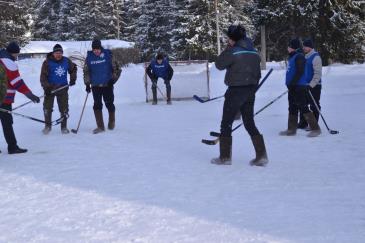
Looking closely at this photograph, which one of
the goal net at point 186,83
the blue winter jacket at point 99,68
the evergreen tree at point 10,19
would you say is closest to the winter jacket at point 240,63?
the blue winter jacket at point 99,68

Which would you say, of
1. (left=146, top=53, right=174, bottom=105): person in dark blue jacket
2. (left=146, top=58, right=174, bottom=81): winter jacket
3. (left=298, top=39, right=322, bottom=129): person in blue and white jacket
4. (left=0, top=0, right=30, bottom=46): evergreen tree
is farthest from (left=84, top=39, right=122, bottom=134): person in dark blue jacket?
(left=0, top=0, right=30, bottom=46): evergreen tree

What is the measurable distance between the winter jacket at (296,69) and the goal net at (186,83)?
336 inches

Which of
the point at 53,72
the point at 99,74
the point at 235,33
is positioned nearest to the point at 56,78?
the point at 53,72

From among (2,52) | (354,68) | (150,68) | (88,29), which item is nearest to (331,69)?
(354,68)

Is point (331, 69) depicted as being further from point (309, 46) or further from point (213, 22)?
point (213, 22)

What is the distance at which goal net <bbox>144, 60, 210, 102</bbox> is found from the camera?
17.2 meters

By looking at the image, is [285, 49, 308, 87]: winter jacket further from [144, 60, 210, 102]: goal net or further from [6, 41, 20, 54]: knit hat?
[144, 60, 210, 102]: goal net

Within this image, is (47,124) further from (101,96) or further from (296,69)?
(296,69)

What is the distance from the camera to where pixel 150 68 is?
52.9 ft

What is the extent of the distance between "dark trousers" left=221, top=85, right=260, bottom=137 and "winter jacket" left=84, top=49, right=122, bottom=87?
150 inches

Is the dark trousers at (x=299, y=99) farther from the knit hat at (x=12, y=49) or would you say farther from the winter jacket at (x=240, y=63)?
the knit hat at (x=12, y=49)

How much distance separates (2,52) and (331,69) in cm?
1639

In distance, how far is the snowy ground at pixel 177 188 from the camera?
399 cm

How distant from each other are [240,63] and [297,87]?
272 centimetres
